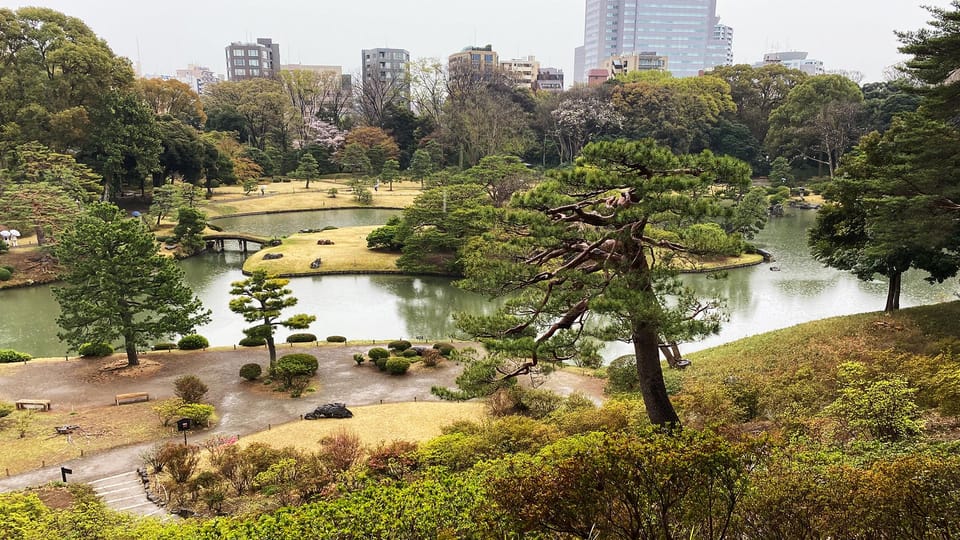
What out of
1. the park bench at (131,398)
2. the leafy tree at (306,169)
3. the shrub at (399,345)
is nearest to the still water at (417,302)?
the shrub at (399,345)

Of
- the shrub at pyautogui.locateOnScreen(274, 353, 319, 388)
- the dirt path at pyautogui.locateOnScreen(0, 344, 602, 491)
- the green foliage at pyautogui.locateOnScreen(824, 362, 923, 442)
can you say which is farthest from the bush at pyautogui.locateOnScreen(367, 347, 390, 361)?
the green foliage at pyautogui.locateOnScreen(824, 362, 923, 442)

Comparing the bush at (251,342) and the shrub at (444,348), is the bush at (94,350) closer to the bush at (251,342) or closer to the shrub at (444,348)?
the bush at (251,342)

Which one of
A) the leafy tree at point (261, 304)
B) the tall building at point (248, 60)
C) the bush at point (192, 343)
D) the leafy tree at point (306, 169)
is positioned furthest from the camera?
the tall building at point (248, 60)

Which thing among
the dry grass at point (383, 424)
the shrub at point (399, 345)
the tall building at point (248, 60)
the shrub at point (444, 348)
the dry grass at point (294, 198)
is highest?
the tall building at point (248, 60)

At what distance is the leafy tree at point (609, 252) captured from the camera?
25.5 ft

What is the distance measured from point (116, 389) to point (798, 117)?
52.2 meters

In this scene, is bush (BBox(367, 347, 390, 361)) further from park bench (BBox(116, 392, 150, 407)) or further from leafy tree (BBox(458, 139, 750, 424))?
leafy tree (BBox(458, 139, 750, 424))

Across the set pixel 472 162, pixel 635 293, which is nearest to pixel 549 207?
pixel 635 293

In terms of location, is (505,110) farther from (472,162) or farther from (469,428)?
(469,428)

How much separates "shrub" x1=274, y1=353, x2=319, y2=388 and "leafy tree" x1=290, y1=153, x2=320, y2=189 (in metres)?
37.5

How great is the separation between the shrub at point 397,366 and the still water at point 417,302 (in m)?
4.25

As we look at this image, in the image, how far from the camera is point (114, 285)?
52.4 ft

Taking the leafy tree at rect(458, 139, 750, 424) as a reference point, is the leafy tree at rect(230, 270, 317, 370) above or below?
below

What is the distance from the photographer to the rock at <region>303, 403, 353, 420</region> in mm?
13820
